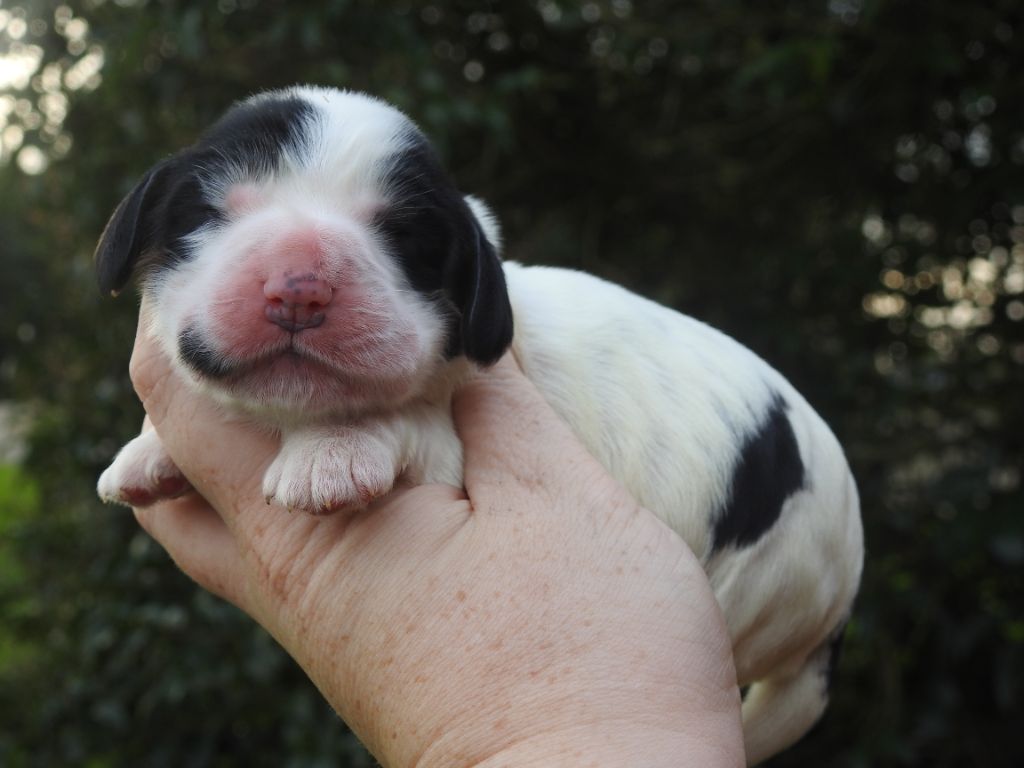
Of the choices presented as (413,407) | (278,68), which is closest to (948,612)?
(413,407)

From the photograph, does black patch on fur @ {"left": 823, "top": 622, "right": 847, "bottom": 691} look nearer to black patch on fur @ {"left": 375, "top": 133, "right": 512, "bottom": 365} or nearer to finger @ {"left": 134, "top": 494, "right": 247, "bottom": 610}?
black patch on fur @ {"left": 375, "top": 133, "right": 512, "bottom": 365}

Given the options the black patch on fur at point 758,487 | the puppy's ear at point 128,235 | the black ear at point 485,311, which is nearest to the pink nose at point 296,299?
the black ear at point 485,311

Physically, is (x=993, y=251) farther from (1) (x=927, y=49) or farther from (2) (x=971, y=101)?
(1) (x=927, y=49)

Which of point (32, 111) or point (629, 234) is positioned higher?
point (32, 111)

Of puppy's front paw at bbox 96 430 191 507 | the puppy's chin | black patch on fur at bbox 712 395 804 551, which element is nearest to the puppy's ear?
the puppy's chin

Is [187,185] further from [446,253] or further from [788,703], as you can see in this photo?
[788,703]

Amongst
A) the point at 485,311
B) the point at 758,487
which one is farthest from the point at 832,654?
the point at 485,311

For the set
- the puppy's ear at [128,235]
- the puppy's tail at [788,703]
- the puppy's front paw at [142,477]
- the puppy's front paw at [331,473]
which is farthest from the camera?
the puppy's tail at [788,703]

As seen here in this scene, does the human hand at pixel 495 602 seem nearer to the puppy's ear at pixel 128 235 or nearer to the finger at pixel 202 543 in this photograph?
the finger at pixel 202 543
